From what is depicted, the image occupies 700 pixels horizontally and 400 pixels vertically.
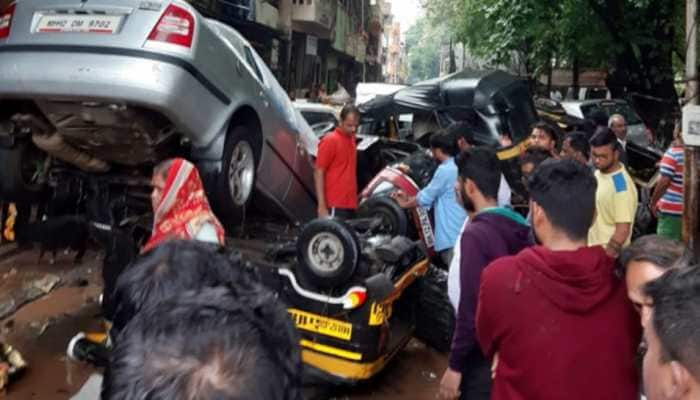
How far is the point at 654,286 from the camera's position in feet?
4.99

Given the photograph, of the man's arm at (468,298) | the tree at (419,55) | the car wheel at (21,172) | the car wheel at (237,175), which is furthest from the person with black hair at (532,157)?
the tree at (419,55)

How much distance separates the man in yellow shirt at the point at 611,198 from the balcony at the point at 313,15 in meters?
17.6

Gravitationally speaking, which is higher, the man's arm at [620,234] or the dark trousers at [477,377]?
the man's arm at [620,234]

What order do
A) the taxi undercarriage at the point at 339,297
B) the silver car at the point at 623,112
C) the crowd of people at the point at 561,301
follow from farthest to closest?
the silver car at the point at 623,112
the taxi undercarriage at the point at 339,297
the crowd of people at the point at 561,301

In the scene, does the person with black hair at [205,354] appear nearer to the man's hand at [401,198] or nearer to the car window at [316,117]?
the man's hand at [401,198]

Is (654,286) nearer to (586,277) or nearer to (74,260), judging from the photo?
(586,277)

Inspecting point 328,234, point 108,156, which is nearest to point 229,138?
point 108,156

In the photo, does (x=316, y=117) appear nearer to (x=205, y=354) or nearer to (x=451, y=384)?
(x=451, y=384)

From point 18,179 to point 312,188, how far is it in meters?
2.77

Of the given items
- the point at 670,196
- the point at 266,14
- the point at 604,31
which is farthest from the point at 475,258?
the point at 266,14

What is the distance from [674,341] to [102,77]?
12.0 feet

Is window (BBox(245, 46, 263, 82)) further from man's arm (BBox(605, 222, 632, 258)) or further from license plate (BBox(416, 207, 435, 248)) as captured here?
man's arm (BBox(605, 222, 632, 258))

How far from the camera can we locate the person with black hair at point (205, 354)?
1.02 m

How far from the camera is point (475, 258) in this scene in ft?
8.50
